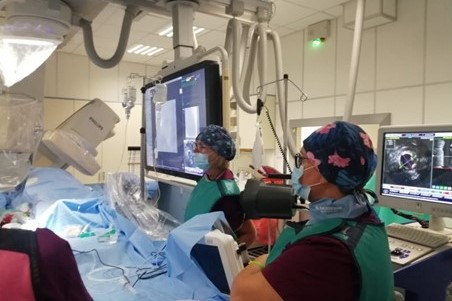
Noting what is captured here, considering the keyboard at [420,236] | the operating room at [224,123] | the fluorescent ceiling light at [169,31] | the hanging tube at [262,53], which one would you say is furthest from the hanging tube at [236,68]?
the fluorescent ceiling light at [169,31]

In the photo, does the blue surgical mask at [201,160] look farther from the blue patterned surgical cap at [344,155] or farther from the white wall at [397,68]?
the white wall at [397,68]

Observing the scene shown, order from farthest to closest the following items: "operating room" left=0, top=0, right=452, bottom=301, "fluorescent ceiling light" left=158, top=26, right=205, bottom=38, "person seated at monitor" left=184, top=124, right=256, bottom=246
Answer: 1. "fluorescent ceiling light" left=158, top=26, right=205, bottom=38
2. "person seated at monitor" left=184, top=124, right=256, bottom=246
3. "operating room" left=0, top=0, right=452, bottom=301

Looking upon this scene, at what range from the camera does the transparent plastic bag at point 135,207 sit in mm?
2352

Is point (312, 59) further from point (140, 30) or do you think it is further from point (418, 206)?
point (418, 206)

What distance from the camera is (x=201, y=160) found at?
2082 mm

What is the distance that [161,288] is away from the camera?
1.57 meters

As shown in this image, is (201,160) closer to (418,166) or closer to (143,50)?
(418,166)

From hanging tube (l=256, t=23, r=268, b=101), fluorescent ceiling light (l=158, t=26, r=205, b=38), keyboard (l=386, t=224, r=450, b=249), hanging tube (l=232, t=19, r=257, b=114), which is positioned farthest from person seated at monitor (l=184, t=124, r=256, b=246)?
fluorescent ceiling light (l=158, t=26, r=205, b=38)

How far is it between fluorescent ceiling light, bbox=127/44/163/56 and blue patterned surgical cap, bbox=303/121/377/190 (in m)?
4.79

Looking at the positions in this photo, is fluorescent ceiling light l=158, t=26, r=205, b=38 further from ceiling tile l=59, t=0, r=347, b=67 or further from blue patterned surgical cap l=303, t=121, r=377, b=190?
blue patterned surgical cap l=303, t=121, r=377, b=190

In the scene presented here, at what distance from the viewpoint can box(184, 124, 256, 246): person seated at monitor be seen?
1909 millimetres

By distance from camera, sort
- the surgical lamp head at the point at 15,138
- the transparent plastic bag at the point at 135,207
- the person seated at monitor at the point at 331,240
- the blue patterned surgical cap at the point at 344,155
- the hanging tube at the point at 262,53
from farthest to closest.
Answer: the transparent plastic bag at the point at 135,207 → the hanging tube at the point at 262,53 → the surgical lamp head at the point at 15,138 → the blue patterned surgical cap at the point at 344,155 → the person seated at monitor at the point at 331,240

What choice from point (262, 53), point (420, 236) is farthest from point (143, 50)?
point (420, 236)

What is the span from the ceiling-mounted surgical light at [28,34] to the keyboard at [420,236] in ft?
6.12
